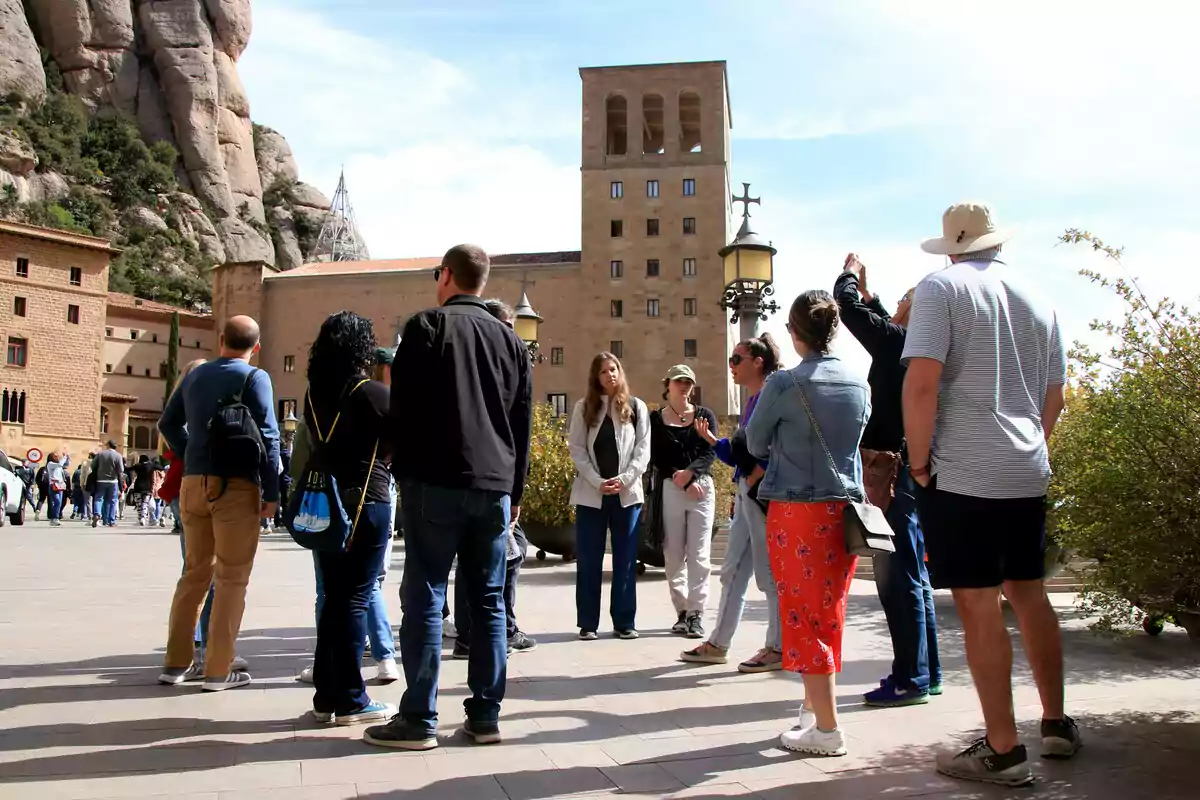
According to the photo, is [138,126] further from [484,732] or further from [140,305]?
[484,732]

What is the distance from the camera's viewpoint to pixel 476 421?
387cm

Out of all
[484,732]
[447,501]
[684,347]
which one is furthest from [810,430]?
[684,347]

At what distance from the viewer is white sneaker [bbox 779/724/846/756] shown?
362cm

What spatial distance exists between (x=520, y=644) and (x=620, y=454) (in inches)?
55.2

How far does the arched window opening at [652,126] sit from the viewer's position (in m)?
60.1

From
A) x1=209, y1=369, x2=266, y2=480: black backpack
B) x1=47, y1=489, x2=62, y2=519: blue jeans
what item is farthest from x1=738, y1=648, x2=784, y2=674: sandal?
x1=47, y1=489, x2=62, y2=519: blue jeans

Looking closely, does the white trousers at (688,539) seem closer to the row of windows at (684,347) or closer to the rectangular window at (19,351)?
the row of windows at (684,347)

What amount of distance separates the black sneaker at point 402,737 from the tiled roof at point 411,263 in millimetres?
56833

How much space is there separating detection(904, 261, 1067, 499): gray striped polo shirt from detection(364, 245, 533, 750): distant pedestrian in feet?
5.39

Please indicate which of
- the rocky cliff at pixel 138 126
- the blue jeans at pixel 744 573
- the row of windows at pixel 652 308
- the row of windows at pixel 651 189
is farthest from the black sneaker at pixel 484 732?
the rocky cliff at pixel 138 126

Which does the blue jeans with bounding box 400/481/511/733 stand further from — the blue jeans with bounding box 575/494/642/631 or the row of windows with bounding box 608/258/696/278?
the row of windows with bounding box 608/258/696/278

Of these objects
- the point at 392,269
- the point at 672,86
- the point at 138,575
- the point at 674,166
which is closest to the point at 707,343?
the point at 674,166

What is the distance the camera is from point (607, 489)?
249 inches

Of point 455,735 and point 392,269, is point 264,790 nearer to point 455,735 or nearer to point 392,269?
point 455,735
